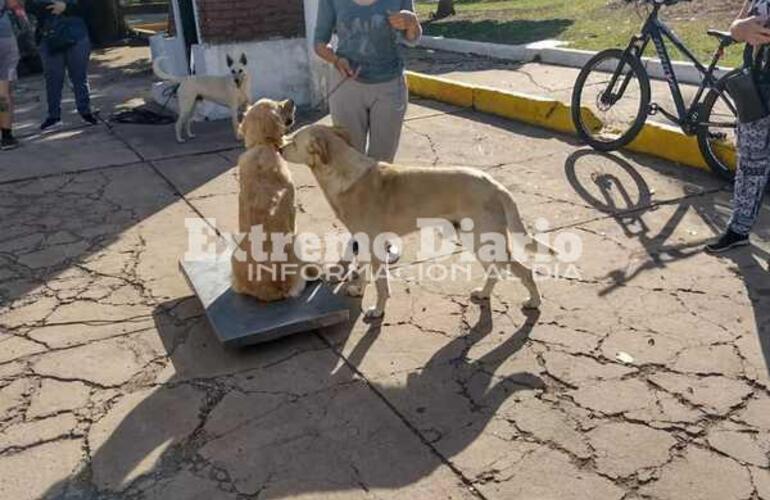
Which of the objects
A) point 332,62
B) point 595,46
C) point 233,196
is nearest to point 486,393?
point 332,62

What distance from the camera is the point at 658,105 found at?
22.4 ft

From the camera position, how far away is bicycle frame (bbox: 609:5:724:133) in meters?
6.25

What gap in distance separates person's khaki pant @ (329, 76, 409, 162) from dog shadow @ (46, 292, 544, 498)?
129 cm

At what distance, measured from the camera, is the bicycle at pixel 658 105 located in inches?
242

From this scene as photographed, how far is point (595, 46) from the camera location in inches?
452

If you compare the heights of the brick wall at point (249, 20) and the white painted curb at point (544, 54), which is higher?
the brick wall at point (249, 20)

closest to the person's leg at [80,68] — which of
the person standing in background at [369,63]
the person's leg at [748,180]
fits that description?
the person standing in background at [369,63]

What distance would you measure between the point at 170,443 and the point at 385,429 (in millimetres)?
977

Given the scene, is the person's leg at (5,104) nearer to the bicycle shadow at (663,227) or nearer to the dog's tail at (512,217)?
the bicycle shadow at (663,227)

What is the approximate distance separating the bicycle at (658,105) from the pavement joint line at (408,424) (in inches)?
142

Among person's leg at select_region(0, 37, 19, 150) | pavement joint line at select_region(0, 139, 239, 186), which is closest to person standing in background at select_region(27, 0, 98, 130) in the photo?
person's leg at select_region(0, 37, 19, 150)

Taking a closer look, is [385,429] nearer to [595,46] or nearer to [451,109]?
[451,109]

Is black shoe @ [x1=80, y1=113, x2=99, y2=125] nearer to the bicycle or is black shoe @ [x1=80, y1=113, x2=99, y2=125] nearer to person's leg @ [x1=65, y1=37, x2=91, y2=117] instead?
person's leg @ [x1=65, y1=37, x2=91, y2=117]

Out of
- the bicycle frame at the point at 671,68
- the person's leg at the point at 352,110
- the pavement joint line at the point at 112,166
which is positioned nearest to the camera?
the person's leg at the point at 352,110
